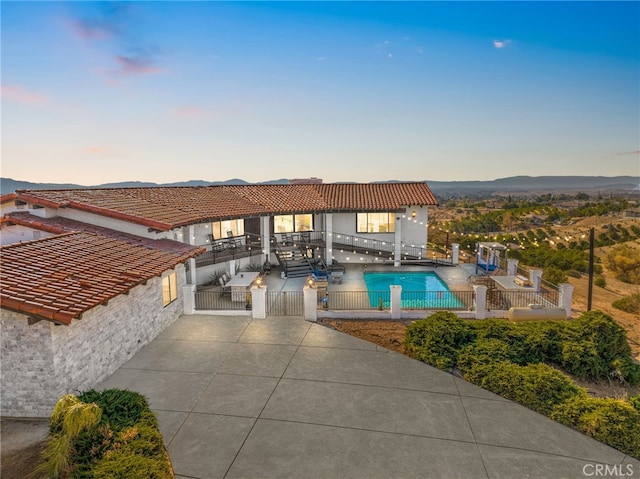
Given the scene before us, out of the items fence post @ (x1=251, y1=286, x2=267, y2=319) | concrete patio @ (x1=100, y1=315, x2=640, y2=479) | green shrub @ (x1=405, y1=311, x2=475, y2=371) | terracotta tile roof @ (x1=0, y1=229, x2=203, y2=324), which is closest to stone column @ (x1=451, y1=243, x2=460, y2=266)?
green shrub @ (x1=405, y1=311, x2=475, y2=371)

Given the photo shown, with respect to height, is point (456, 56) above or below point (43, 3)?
above

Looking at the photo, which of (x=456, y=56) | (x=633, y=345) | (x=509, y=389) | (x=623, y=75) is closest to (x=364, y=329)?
(x=509, y=389)

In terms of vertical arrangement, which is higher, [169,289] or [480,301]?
[169,289]

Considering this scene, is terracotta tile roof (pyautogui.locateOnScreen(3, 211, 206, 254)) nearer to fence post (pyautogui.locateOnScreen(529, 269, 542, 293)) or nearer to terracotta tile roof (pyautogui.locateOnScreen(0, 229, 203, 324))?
terracotta tile roof (pyautogui.locateOnScreen(0, 229, 203, 324))

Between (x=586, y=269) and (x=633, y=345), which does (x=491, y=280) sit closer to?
(x=633, y=345)

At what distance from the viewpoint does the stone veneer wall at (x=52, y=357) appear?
25.9 feet

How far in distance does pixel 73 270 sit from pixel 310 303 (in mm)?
8116

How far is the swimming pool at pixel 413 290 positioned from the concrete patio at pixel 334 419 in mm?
6072

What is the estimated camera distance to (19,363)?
795 cm

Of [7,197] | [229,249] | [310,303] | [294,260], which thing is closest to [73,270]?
[310,303]

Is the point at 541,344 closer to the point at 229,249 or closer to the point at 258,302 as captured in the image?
the point at 258,302

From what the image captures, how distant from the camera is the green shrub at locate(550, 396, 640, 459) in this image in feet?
24.8

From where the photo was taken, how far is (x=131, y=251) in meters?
13.1

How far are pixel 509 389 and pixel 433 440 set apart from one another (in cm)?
321
